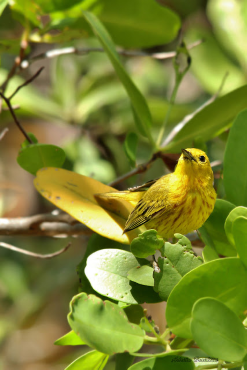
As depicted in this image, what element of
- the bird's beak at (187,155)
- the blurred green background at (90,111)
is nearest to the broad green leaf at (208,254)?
the bird's beak at (187,155)

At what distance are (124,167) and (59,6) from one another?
Answer: 1104 millimetres

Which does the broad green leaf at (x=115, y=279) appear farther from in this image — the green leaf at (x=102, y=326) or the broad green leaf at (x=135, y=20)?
the broad green leaf at (x=135, y=20)

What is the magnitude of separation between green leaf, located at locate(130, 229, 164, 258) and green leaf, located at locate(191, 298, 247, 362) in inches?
8.8

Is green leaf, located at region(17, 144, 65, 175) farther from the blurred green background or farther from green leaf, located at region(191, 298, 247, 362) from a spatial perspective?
green leaf, located at region(191, 298, 247, 362)

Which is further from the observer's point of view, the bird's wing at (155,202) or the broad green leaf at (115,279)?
the bird's wing at (155,202)

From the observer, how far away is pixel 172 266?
3.14 feet

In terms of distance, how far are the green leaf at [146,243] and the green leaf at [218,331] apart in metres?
0.22

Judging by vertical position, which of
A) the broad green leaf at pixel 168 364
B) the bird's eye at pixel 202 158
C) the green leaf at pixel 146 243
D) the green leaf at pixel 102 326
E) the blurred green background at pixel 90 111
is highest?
the green leaf at pixel 146 243

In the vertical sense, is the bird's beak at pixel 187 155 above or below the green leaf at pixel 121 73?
below

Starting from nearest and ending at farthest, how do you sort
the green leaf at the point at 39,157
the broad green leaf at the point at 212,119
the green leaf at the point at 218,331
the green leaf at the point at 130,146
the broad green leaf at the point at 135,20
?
the green leaf at the point at 218,331
the green leaf at the point at 39,157
the broad green leaf at the point at 212,119
the green leaf at the point at 130,146
the broad green leaf at the point at 135,20

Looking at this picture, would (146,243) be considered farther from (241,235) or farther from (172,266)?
(241,235)

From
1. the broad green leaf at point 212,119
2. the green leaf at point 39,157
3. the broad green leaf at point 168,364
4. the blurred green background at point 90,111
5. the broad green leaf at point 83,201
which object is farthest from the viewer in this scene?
the blurred green background at point 90,111

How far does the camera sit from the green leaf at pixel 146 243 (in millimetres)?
981

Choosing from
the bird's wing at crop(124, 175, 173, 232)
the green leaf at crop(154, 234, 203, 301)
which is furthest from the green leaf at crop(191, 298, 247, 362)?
the bird's wing at crop(124, 175, 173, 232)
